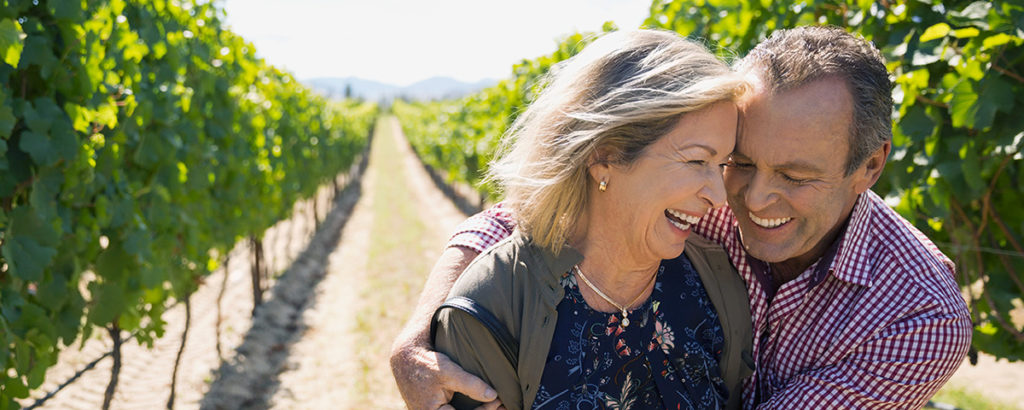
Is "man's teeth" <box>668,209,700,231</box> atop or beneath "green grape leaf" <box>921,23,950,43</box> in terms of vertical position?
beneath

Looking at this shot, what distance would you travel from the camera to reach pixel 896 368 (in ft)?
5.01

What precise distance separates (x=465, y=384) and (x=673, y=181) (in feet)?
2.00

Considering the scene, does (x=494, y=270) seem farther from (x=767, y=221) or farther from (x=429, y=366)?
(x=767, y=221)

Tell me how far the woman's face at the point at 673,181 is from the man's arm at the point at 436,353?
0.34 m

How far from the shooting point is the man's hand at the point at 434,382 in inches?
58.2

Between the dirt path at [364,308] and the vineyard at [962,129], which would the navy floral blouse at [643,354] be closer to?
the vineyard at [962,129]

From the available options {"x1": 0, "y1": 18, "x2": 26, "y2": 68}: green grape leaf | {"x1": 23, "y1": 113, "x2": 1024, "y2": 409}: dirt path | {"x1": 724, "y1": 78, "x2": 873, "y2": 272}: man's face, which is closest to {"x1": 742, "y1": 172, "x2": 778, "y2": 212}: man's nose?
{"x1": 724, "y1": 78, "x2": 873, "y2": 272}: man's face

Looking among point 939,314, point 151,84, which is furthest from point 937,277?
point 151,84

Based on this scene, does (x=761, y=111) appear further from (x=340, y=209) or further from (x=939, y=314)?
(x=340, y=209)

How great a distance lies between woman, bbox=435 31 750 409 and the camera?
1511 millimetres

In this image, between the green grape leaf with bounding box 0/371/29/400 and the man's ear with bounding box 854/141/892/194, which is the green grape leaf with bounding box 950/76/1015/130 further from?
the green grape leaf with bounding box 0/371/29/400

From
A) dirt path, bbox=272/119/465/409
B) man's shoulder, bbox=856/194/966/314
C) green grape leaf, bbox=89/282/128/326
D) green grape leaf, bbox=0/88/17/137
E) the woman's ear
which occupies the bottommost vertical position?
dirt path, bbox=272/119/465/409

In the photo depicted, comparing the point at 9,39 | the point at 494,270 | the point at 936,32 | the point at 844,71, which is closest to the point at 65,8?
the point at 9,39

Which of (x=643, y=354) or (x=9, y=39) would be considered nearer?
(x=643, y=354)
